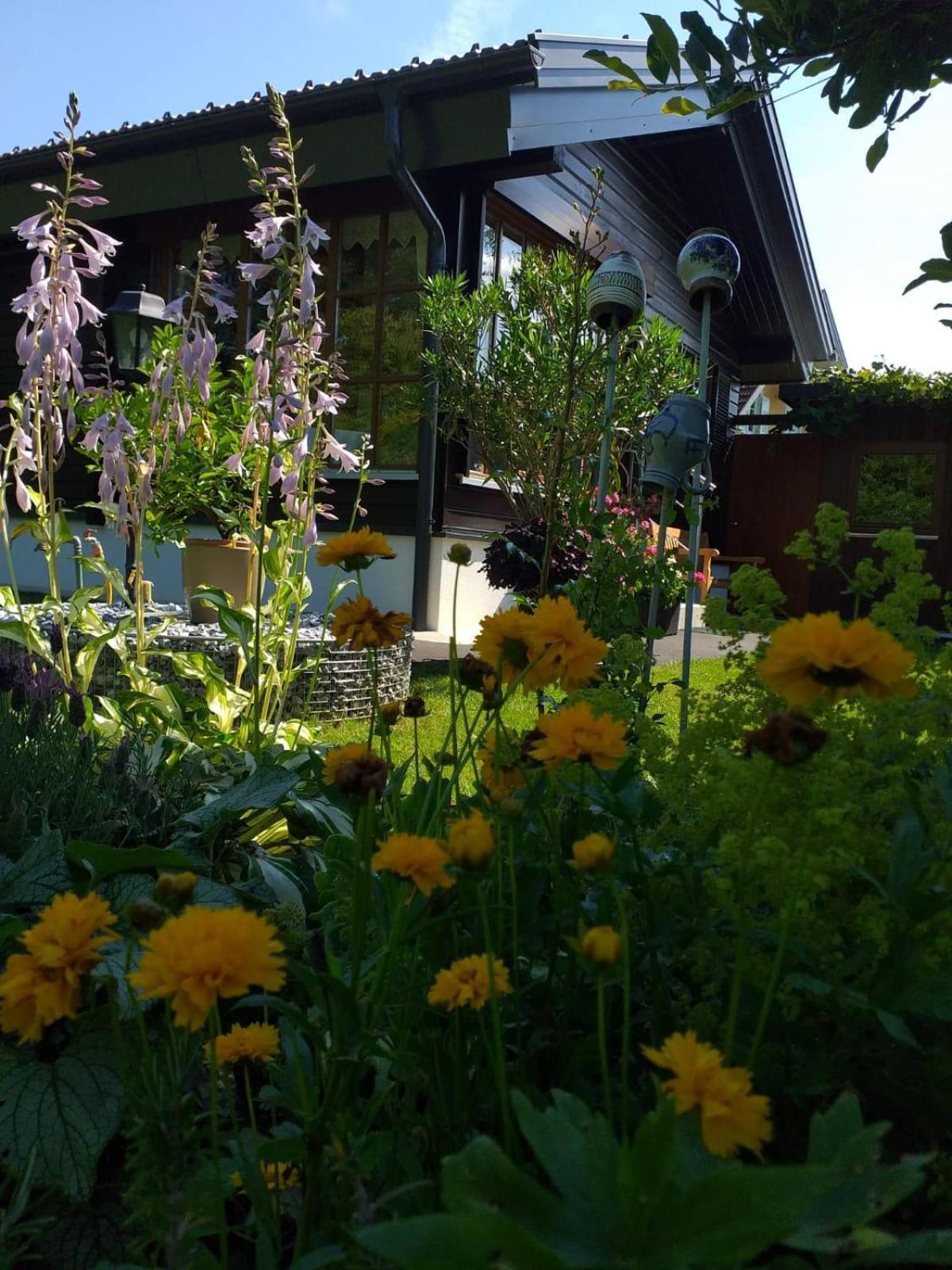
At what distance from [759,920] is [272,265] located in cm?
214

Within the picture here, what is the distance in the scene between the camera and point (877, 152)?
1556mm

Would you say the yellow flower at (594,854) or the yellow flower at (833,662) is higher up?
the yellow flower at (833,662)

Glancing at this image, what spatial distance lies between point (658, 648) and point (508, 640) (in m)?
5.88

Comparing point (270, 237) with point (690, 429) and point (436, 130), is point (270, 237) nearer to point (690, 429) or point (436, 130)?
point (690, 429)

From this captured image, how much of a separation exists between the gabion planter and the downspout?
7.34 ft

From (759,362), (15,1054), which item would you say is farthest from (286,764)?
(759,362)

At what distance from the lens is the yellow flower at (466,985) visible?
739 mm

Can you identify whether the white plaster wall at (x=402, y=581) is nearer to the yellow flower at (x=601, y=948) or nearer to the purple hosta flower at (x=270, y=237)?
the purple hosta flower at (x=270, y=237)

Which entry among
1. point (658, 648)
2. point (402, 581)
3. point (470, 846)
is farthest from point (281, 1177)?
point (402, 581)

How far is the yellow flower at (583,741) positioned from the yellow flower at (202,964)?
0.30 meters

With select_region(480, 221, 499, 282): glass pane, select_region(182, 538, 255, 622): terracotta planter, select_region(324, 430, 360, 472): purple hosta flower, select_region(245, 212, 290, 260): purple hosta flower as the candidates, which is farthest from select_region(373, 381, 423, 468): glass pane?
select_region(245, 212, 290, 260): purple hosta flower

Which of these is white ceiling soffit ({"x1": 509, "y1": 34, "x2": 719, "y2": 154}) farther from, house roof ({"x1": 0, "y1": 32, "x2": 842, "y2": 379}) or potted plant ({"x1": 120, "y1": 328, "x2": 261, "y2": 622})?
potted plant ({"x1": 120, "y1": 328, "x2": 261, "y2": 622})

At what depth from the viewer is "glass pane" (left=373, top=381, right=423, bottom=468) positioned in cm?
750

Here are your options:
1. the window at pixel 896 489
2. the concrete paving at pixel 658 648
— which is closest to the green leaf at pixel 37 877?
the concrete paving at pixel 658 648
